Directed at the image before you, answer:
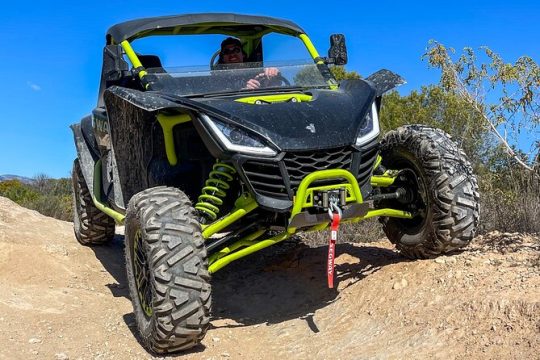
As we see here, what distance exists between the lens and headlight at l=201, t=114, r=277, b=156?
4316mm

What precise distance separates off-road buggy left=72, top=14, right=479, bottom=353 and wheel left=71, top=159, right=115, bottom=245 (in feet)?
4.63

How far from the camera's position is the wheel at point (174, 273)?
4.23 metres

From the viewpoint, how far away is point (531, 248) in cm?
527

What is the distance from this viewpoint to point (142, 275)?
4789 mm

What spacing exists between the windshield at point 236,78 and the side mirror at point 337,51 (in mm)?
245

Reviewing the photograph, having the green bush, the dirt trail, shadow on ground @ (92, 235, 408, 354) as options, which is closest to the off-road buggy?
the dirt trail

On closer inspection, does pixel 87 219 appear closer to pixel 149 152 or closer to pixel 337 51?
pixel 149 152

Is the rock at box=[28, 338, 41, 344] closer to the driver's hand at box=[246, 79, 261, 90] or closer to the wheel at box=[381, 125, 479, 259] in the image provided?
the driver's hand at box=[246, 79, 261, 90]

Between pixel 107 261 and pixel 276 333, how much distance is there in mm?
3327

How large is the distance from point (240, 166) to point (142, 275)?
114 centimetres

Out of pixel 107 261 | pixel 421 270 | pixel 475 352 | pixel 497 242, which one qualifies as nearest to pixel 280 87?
pixel 421 270

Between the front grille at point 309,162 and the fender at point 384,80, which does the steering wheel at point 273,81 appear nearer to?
the fender at point 384,80

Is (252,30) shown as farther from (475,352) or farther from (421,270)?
(475,352)

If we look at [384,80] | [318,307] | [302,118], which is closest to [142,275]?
[318,307]
